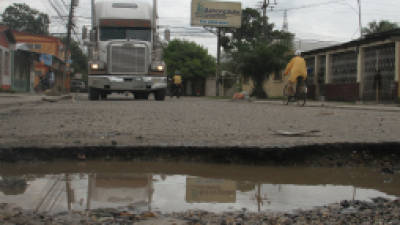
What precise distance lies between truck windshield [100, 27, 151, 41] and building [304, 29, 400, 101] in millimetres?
9048

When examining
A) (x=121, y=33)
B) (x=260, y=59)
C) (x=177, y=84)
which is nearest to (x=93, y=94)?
(x=121, y=33)

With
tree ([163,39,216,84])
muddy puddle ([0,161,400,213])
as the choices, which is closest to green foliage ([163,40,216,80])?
tree ([163,39,216,84])

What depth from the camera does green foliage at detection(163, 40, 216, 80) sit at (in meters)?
40.2

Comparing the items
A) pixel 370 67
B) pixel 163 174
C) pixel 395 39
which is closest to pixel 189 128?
pixel 163 174

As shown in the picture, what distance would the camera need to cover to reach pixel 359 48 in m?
18.1

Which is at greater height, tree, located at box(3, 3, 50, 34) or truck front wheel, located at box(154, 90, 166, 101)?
tree, located at box(3, 3, 50, 34)

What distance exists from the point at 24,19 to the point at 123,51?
52614mm

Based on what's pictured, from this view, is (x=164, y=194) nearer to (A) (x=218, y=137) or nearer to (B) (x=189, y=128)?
(A) (x=218, y=137)

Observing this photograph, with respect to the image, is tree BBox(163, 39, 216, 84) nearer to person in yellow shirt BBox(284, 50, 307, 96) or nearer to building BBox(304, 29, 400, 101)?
building BBox(304, 29, 400, 101)

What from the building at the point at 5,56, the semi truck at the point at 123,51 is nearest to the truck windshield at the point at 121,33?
the semi truck at the point at 123,51

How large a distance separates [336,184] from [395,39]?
14.4 metres

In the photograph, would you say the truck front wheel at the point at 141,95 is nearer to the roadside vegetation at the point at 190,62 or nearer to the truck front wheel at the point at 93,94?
the truck front wheel at the point at 93,94

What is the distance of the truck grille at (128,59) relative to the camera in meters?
12.9

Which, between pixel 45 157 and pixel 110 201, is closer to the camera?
pixel 110 201
